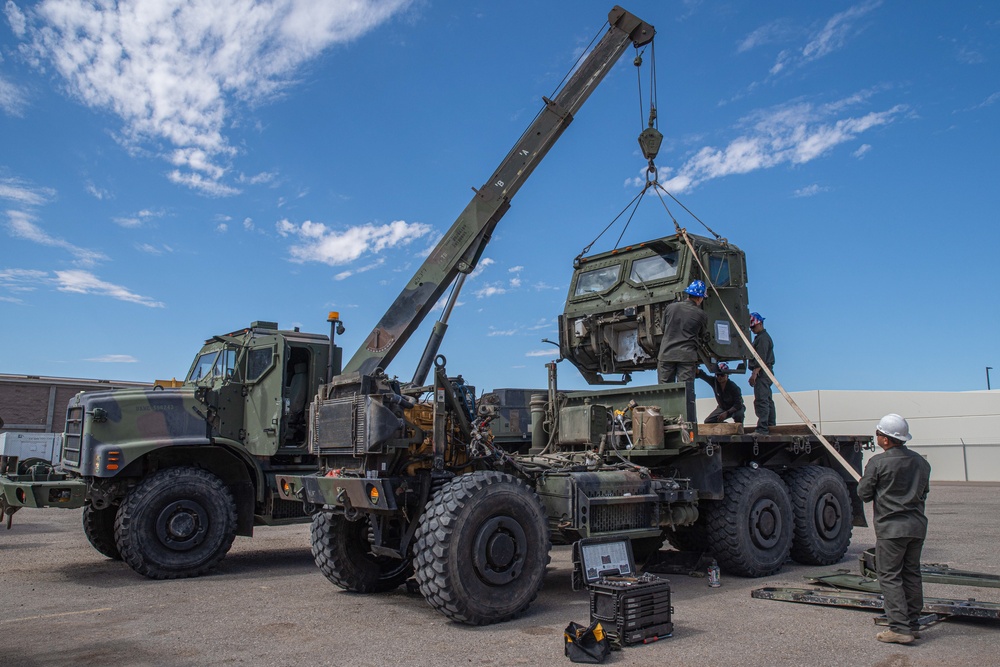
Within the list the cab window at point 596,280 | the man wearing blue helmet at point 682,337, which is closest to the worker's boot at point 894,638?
the man wearing blue helmet at point 682,337

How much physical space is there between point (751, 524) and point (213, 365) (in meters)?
7.19

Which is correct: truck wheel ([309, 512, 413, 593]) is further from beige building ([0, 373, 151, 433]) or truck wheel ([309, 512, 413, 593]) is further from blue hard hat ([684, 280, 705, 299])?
beige building ([0, 373, 151, 433])

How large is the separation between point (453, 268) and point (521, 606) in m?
5.75

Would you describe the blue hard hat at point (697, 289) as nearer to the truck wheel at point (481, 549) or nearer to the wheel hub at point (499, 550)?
the truck wheel at point (481, 549)

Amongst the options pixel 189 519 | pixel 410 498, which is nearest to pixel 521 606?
pixel 410 498

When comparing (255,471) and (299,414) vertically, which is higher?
(299,414)

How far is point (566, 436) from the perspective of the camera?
9406mm

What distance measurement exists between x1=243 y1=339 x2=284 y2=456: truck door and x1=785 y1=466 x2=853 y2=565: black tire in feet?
21.2

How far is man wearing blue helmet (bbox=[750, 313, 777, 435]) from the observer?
9.77m

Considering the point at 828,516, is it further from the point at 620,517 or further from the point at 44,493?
the point at 44,493

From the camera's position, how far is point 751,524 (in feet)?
29.3

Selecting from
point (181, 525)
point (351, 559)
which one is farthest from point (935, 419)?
point (181, 525)

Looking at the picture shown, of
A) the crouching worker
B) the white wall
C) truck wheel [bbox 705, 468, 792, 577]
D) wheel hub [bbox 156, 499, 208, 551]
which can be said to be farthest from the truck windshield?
the white wall

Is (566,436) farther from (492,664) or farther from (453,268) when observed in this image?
(492,664)
